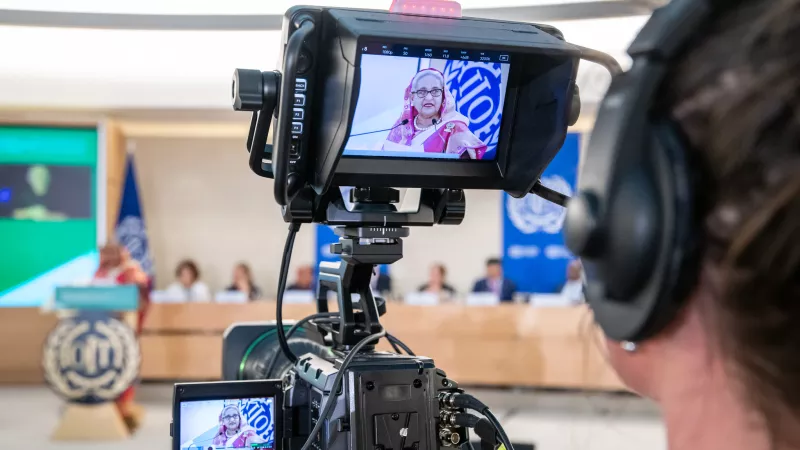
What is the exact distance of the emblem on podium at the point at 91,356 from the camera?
3.68 meters

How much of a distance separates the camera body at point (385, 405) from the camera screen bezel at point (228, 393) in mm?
59

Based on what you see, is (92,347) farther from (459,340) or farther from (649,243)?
(649,243)

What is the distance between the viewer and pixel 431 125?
0.97 m

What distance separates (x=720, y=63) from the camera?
31 cm

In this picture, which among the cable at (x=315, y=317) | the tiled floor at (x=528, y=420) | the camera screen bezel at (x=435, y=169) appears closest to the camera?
the camera screen bezel at (x=435, y=169)

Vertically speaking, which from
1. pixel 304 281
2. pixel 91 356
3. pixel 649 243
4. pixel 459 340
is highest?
pixel 649 243

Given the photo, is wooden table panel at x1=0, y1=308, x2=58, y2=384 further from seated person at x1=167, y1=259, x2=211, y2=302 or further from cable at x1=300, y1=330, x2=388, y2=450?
cable at x1=300, y1=330, x2=388, y2=450

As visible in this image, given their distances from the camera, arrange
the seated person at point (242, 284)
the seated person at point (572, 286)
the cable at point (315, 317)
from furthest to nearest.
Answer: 1. the seated person at point (242, 284)
2. the seated person at point (572, 286)
3. the cable at point (315, 317)

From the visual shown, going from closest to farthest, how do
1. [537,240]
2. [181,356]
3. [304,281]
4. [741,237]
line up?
[741,237]
[181,356]
[304,281]
[537,240]

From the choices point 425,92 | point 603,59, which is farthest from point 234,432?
point 603,59

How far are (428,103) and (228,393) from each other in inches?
19.1

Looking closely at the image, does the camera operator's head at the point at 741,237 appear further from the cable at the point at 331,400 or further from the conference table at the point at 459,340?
the conference table at the point at 459,340

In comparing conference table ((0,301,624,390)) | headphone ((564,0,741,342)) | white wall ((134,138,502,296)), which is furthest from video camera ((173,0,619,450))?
white wall ((134,138,502,296))

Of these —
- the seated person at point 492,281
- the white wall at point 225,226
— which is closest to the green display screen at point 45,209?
the white wall at point 225,226
